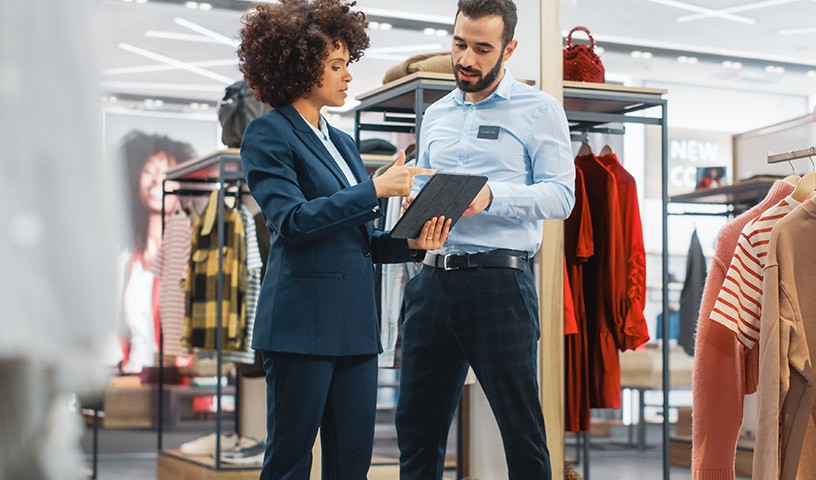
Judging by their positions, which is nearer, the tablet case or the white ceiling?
the tablet case

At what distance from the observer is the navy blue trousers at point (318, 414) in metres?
2.05

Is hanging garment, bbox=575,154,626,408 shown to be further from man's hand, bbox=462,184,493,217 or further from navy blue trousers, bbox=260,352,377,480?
navy blue trousers, bbox=260,352,377,480

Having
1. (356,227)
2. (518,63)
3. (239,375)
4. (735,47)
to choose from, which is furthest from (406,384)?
(735,47)

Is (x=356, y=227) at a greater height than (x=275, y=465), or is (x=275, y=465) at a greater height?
(x=356, y=227)

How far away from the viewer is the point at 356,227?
2.17m

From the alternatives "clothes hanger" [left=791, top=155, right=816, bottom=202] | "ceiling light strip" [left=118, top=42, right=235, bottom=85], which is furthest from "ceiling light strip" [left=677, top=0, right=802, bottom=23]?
"clothes hanger" [left=791, top=155, right=816, bottom=202]

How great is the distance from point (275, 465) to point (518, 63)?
7.32ft

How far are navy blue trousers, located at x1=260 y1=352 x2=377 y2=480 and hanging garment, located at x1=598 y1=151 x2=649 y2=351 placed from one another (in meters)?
2.21

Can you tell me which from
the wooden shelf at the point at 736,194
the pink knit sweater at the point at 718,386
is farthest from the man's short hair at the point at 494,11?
the wooden shelf at the point at 736,194

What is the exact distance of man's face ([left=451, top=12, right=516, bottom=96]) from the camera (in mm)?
2713

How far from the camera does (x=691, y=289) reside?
7.64 m

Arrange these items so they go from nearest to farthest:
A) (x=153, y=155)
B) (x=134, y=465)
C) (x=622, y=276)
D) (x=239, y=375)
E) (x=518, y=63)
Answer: (x=518, y=63) < (x=622, y=276) < (x=239, y=375) < (x=134, y=465) < (x=153, y=155)

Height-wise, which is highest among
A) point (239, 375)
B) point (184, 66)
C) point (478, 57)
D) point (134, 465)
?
point (184, 66)

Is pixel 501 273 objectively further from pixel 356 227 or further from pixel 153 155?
pixel 153 155
